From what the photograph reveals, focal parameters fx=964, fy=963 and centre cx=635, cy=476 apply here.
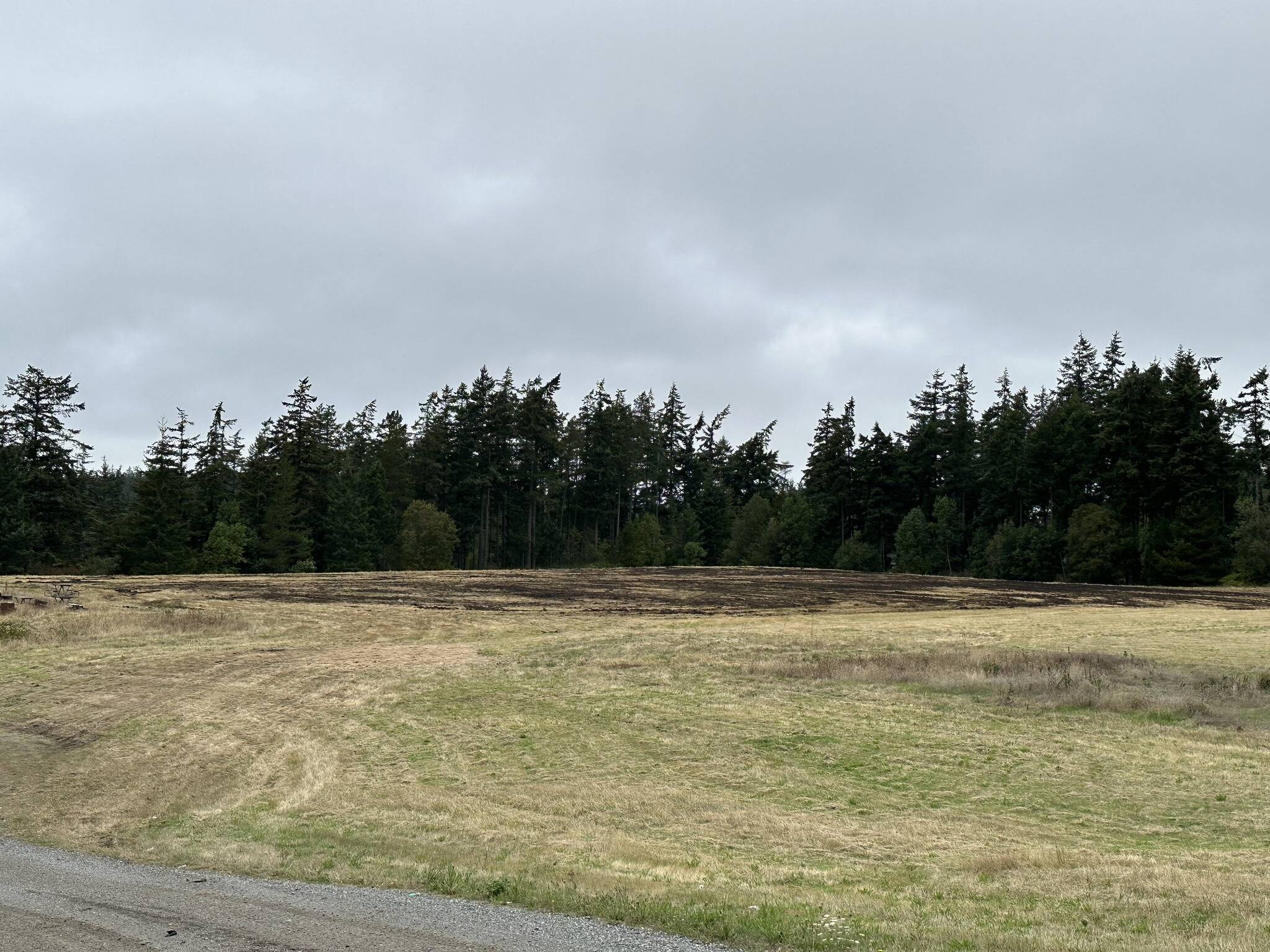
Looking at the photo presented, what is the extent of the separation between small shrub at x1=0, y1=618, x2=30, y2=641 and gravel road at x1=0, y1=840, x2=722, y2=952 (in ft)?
94.7

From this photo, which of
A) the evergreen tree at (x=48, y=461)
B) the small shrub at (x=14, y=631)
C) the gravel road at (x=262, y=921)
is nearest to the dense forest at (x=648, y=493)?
the evergreen tree at (x=48, y=461)

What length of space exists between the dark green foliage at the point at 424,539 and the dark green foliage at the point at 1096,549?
63.8 meters

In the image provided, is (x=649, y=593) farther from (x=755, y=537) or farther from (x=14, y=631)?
(x=755, y=537)

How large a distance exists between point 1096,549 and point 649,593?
50.4 metres

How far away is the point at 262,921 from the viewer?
34.3 ft

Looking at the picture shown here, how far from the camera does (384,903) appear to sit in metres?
11.4

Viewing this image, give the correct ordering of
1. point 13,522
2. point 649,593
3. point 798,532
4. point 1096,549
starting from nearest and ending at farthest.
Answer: point 649,593 < point 13,522 < point 1096,549 < point 798,532

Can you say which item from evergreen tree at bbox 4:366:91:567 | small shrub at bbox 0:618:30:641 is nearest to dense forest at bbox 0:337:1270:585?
evergreen tree at bbox 4:366:91:567

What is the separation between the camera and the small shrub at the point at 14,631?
37.2m

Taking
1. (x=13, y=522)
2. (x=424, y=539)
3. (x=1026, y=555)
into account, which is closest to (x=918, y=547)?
(x=1026, y=555)

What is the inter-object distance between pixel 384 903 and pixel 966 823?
1142cm

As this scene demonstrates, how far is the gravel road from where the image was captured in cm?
961

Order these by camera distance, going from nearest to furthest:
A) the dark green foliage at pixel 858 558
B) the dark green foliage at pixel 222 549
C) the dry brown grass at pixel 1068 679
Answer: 1. the dry brown grass at pixel 1068 679
2. the dark green foliage at pixel 222 549
3. the dark green foliage at pixel 858 558

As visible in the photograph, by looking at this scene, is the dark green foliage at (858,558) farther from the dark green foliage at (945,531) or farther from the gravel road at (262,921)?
the gravel road at (262,921)
